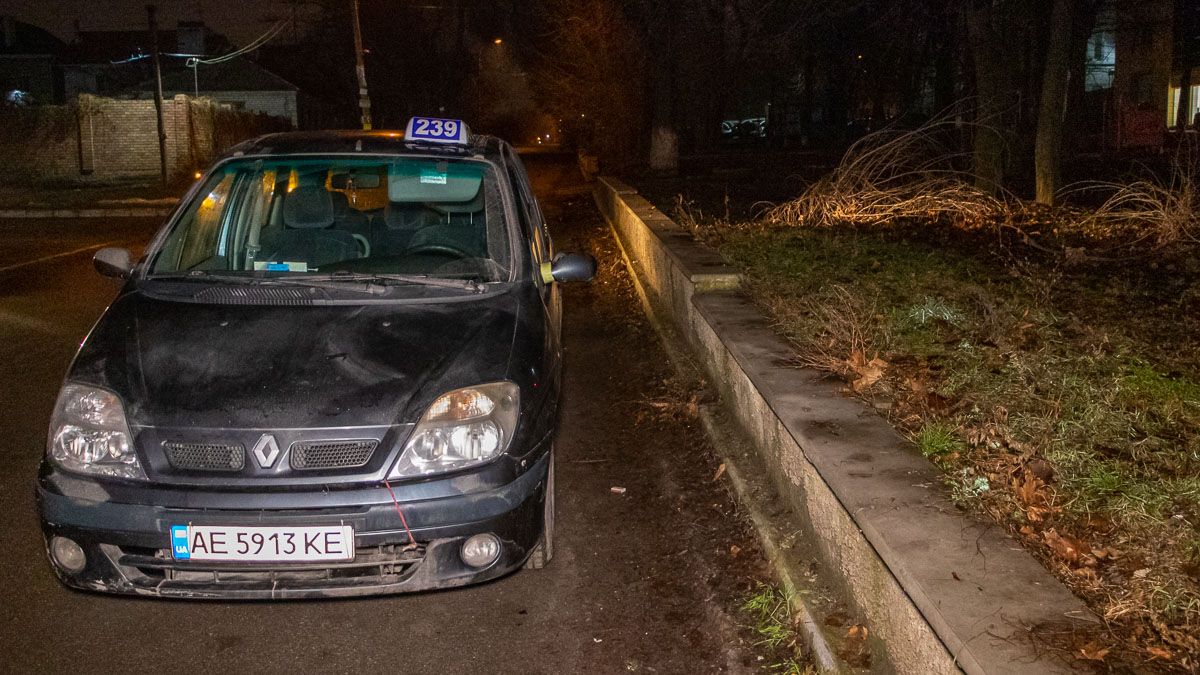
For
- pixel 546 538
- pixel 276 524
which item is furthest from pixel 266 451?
pixel 546 538

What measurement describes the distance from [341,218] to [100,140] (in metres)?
33.1

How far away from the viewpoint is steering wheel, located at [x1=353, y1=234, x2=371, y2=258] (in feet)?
16.9

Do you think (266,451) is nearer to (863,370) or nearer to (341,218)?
(341,218)

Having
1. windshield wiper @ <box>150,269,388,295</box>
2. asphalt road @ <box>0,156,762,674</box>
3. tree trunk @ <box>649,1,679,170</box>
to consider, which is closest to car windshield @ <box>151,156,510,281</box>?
windshield wiper @ <box>150,269,388,295</box>

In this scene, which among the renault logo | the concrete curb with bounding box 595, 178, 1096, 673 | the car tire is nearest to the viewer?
the concrete curb with bounding box 595, 178, 1096, 673

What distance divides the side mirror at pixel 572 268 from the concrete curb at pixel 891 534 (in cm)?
93

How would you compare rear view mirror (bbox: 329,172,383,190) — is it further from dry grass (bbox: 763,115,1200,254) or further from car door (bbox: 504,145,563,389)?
dry grass (bbox: 763,115,1200,254)

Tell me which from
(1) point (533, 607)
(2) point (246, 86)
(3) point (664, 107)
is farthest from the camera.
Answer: (2) point (246, 86)

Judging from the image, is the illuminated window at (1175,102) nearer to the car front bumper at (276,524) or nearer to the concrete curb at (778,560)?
the concrete curb at (778,560)

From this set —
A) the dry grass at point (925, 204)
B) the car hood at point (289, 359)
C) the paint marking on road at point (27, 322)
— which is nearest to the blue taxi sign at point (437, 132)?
the car hood at point (289, 359)

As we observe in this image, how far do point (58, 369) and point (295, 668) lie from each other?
489cm

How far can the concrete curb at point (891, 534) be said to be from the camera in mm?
2590

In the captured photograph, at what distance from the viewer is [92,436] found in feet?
11.8

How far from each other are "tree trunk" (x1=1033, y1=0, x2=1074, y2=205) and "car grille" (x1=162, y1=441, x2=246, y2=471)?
36.9 ft
